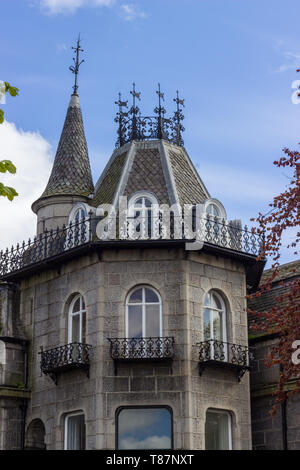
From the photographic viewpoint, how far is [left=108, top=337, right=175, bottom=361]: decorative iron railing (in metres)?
25.4

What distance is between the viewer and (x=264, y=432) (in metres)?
27.7

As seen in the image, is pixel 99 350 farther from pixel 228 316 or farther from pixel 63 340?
pixel 228 316

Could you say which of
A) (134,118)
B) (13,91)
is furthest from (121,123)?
(13,91)

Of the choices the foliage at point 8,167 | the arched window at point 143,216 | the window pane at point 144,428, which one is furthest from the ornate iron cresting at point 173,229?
the foliage at point 8,167

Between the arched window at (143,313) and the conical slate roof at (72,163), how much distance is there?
537 cm

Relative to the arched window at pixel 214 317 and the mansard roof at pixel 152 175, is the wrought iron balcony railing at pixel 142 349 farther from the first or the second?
the mansard roof at pixel 152 175

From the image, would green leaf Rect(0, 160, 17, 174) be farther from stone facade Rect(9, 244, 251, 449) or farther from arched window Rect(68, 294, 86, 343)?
arched window Rect(68, 294, 86, 343)

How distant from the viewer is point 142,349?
25.4 m

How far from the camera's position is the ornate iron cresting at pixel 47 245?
89.8 feet

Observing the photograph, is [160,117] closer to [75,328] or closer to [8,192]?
[75,328]

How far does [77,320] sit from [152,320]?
2.61 m

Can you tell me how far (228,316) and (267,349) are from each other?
1.96 meters

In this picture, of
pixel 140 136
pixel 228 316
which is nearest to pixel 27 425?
pixel 228 316
